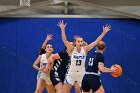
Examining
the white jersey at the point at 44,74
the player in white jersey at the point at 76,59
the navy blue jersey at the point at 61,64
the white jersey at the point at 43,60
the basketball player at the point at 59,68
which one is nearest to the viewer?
the player in white jersey at the point at 76,59

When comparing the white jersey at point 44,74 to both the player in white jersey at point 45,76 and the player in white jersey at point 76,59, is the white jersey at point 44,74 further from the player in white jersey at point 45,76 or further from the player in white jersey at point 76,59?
the player in white jersey at point 76,59

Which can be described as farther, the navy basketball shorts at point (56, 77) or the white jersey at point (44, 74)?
the white jersey at point (44, 74)

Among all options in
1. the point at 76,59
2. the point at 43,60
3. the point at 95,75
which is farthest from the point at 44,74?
the point at 95,75

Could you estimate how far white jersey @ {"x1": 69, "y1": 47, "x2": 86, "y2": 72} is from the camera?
27.5 ft

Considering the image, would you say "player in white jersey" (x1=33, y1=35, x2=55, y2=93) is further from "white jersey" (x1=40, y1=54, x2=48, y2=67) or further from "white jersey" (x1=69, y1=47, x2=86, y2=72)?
"white jersey" (x1=69, y1=47, x2=86, y2=72)

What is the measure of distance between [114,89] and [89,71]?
3415mm

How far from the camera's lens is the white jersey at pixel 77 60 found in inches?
329

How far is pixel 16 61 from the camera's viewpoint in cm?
1108

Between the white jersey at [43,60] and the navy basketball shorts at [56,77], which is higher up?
the white jersey at [43,60]

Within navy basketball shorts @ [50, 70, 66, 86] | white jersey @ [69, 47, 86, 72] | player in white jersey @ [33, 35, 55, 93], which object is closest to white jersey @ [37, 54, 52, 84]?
player in white jersey @ [33, 35, 55, 93]

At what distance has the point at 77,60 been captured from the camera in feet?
27.6

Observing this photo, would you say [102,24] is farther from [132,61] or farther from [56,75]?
[56,75]

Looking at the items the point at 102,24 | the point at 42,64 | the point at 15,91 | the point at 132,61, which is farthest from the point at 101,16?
the point at 15,91

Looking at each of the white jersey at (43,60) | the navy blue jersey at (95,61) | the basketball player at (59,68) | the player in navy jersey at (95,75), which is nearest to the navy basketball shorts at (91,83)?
the player in navy jersey at (95,75)
